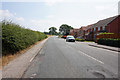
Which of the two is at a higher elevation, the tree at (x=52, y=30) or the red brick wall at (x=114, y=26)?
the tree at (x=52, y=30)

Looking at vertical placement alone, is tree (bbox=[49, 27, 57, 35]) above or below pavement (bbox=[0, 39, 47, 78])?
above

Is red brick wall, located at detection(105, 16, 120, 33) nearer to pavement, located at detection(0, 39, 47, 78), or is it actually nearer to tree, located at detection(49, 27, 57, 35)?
pavement, located at detection(0, 39, 47, 78)

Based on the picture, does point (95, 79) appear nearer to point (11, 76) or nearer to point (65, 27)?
point (11, 76)

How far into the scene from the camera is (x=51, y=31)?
16200cm

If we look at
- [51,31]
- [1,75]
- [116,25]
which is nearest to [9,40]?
[1,75]

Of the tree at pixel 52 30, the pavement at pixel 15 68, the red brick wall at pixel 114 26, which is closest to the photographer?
the pavement at pixel 15 68

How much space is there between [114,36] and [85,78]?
17.0m

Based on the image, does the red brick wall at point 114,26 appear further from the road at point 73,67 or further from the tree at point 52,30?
the tree at point 52,30

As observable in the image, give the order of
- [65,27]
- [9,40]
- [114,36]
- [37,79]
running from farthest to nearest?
1. [65,27]
2. [114,36]
3. [9,40]
4. [37,79]

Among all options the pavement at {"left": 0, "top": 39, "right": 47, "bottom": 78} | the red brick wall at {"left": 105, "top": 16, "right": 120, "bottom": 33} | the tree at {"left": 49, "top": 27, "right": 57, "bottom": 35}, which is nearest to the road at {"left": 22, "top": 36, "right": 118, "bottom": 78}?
the pavement at {"left": 0, "top": 39, "right": 47, "bottom": 78}

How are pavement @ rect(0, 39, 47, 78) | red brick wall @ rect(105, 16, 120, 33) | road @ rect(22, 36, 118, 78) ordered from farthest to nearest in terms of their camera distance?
red brick wall @ rect(105, 16, 120, 33), road @ rect(22, 36, 118, 78), pavement @ rect(0, 39, 47, 78)

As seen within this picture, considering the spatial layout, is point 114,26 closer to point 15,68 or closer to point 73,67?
point 73,67

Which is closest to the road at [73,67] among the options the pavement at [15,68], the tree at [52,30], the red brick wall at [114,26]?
the pavement at [15,68]

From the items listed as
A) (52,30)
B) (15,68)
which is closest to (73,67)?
(15,68)
